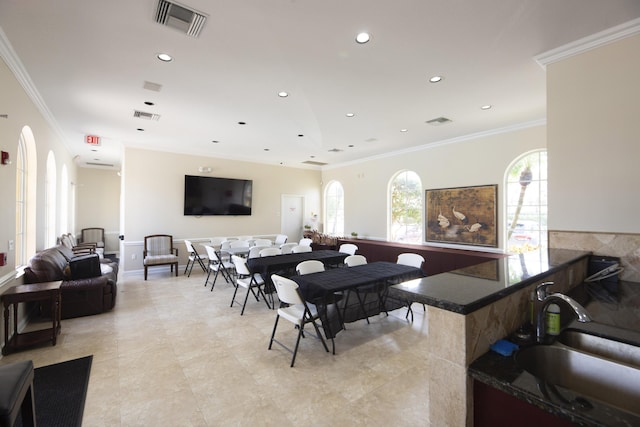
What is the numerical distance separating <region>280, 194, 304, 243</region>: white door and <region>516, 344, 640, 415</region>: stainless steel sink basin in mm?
7857

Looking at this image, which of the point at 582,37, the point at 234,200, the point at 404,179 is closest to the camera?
the point at 582,37

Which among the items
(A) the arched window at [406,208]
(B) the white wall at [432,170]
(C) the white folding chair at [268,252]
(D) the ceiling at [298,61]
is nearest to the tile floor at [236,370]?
(C) the white folding chair at [268,252]

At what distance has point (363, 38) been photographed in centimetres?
258

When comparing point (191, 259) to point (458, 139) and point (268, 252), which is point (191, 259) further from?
point (458, 139)

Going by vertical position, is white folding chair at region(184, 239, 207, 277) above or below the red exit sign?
below

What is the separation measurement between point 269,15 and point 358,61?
104cm

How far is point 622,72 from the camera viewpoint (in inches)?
94.3

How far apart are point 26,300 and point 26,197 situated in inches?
73.8

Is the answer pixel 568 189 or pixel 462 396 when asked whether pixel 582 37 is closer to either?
pixel 568 189

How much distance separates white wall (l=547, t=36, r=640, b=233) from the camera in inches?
Result: 92.6

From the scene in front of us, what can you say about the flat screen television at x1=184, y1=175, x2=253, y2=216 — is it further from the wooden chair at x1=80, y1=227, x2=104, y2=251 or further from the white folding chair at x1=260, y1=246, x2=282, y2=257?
the wooden chair at x1=80, y1=227, x2=104, y2=251

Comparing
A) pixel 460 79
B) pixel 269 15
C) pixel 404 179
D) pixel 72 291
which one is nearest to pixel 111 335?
pixel 72 291

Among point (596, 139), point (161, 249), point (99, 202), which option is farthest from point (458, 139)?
point (99, 202)

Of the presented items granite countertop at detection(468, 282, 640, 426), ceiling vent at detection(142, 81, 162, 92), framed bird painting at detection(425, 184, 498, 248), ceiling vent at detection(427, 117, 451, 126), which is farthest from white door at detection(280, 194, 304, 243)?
granite countertop at detection(468, 282, 640, 426)
